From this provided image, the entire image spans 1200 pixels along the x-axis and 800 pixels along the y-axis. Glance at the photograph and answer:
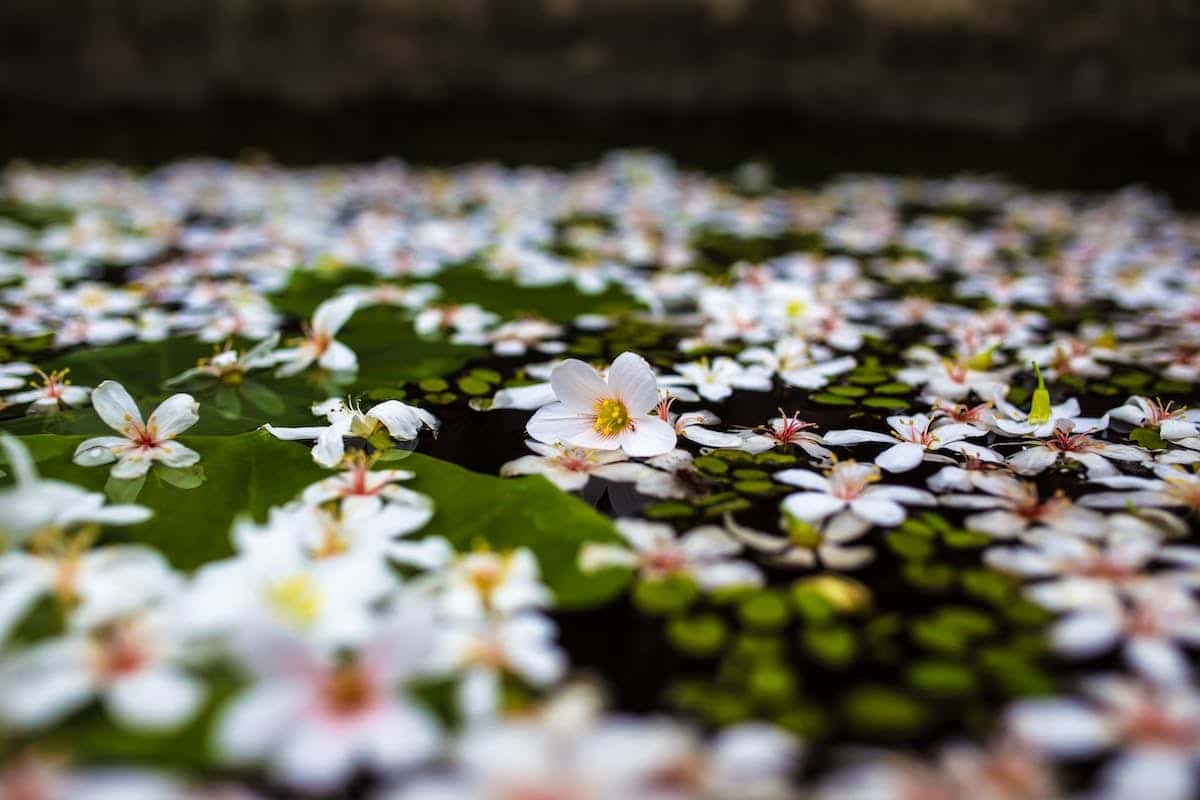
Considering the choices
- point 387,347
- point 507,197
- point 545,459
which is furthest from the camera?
point 507,197

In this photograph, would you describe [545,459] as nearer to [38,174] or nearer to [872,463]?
[872,463]

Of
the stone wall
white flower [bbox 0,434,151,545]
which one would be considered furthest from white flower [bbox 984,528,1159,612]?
the stone wall

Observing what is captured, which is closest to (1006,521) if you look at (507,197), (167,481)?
(167,481)

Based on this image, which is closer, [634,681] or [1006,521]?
[634,681]

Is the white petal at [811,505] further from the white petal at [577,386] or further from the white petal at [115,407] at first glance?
the white petal at [115,407]

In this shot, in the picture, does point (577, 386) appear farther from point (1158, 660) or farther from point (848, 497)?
point (1158, 660)

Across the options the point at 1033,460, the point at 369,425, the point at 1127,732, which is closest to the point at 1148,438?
the point at 1033,460

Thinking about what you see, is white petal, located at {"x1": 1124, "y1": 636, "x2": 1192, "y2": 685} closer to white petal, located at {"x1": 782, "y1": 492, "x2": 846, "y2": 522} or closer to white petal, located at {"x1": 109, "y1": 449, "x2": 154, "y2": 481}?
white petal, located at {"x1": 782, "y1": 492, "x2": 846, "y2": 522}

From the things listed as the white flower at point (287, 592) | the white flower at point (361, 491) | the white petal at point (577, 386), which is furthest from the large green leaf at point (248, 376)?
the white flower at point (287, 592)

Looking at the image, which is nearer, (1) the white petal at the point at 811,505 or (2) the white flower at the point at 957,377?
(1) the white petal at the point at 811,505
